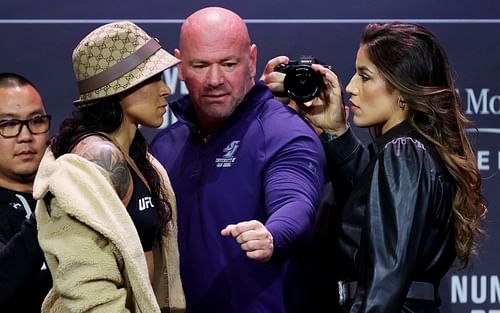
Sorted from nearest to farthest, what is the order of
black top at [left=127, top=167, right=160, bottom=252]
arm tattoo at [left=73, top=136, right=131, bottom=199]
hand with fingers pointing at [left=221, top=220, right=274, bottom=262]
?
hand with fingers pointing at [left=221, top=220, right=274, bottom=262], arm tattoo at [left=73, top=136, right=131, bottom=199], black top at [left=127, top=167, right=160, bottom=252]

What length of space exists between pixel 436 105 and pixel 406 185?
23 centimetres

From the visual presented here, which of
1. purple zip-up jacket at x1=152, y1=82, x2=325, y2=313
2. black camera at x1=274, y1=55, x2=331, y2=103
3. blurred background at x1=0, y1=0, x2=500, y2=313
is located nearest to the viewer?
purple zip-up jacket at x1=152, y1=82, x2=325, y2=313

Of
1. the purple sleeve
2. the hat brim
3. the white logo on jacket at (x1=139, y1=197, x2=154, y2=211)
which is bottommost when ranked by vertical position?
the purple sleeve

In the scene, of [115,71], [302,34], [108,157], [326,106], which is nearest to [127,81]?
[115,71]

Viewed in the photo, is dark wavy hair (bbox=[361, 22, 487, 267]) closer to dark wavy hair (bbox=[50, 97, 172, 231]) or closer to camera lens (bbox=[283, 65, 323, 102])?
camera lens (bbox=[283, 65, 323, 102])

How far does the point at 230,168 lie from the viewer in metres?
2.63

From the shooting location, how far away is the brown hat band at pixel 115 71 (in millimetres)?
2342

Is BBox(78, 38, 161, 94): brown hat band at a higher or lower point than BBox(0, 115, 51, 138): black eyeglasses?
higher

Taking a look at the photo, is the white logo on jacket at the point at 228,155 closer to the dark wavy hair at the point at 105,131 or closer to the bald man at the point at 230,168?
the bald man at the point at 230,168

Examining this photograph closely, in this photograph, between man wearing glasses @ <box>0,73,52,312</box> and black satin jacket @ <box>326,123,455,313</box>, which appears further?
man wearing glasses @ <box>0,73,52,312</box>

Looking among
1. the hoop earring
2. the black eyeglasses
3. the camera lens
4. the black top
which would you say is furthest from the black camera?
the black eyeglasses

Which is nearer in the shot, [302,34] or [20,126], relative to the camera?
[20,126]

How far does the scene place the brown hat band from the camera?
234 cm

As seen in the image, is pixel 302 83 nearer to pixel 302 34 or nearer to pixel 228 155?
pixel 228 155
